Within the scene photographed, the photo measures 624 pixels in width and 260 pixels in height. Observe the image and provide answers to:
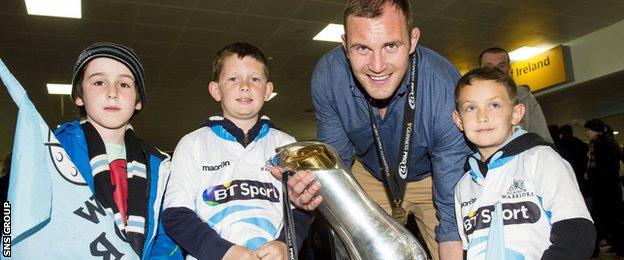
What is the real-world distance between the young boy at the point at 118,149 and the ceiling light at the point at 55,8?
4566 mm

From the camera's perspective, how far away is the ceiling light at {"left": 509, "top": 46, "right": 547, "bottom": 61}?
8195mm

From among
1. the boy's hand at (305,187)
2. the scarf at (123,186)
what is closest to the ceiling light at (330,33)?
the scarf at (123,186)

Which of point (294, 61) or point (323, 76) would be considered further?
point (294, 61)

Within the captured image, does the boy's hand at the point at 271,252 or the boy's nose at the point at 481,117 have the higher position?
the boy's nose at the point at 481,117

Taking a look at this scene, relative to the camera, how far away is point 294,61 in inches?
323

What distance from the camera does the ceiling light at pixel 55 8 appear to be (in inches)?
215

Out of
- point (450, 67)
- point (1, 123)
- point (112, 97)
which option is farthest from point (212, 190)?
point (1, 123)

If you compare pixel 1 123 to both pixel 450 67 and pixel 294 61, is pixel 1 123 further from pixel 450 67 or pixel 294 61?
pixel 450 67

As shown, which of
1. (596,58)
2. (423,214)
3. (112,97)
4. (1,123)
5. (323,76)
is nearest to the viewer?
(112,97)

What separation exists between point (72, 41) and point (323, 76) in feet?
19.3

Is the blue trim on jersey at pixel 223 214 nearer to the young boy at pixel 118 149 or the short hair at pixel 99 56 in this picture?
the young boy at pixel 118 149
